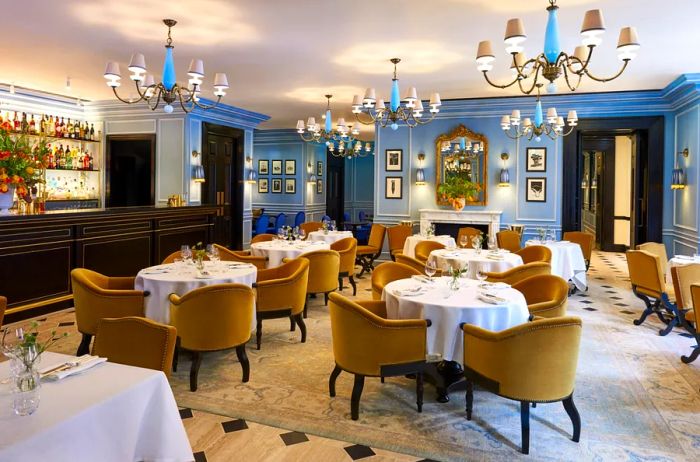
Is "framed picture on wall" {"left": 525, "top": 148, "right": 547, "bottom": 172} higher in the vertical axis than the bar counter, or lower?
higher

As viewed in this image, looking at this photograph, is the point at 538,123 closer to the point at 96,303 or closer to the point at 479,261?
→ the point at 479,261

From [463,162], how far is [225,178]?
17.3ft

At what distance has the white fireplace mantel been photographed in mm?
9828

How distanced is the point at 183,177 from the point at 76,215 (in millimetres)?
4158

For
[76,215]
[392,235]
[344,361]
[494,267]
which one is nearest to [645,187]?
[392,235]

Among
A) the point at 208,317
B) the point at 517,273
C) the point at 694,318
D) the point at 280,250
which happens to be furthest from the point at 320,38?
the point at 694,318

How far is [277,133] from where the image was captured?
15.0 meters

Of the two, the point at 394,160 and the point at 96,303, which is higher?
the point at 394,160

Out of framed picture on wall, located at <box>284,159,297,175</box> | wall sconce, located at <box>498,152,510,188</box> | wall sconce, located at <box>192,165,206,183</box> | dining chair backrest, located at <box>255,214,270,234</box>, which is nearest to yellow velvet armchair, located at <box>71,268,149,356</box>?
wall sconce, located at <box>192,165,206,183</box>

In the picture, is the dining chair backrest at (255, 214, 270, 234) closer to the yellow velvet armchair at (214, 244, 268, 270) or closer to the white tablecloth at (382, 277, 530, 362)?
the yellow velvet armchair at (214, 244, 268, 270)

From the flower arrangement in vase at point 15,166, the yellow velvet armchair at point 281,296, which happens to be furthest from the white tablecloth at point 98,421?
the flower arrangement in vase at point 15,166

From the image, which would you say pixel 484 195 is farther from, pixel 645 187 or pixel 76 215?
pixel 76 215

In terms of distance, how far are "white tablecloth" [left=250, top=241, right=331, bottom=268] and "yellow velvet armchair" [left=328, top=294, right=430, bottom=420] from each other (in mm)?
2913

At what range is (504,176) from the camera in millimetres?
9719
